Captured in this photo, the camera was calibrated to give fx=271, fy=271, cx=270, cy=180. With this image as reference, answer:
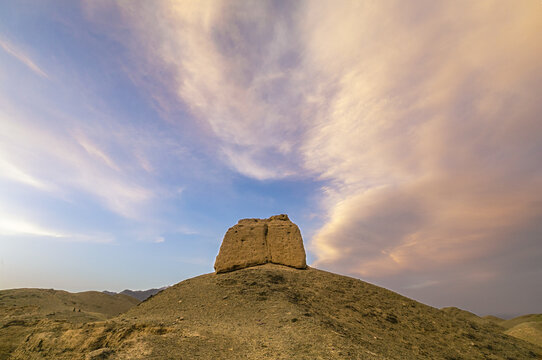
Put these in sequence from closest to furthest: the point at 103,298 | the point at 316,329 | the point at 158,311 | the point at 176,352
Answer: the point at 176,352, the point at 316,329, the point at 158,311, the point at 103,298

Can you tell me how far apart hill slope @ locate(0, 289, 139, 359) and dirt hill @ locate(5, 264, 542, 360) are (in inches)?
69.2

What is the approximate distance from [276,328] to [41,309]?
17255mm

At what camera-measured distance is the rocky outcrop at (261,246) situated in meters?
14.2

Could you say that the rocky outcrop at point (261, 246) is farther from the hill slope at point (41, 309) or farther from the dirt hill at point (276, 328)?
the hill slope at point (41, 309)

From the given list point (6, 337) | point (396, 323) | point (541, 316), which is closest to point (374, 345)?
point (396, 323)

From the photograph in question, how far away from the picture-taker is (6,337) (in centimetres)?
932

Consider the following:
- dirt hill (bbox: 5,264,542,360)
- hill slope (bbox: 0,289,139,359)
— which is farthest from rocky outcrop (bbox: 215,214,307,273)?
hill slope (bbox: 0,289,139,359)

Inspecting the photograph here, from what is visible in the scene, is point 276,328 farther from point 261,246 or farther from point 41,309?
point 41,309

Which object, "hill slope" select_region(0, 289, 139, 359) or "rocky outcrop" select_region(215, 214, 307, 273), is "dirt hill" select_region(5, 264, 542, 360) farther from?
"hill slope" select_region(0, 289, 139, 359)

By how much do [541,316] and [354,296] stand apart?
29542mm

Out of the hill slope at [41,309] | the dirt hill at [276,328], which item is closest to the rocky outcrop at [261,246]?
the dirt hill at [276,328]

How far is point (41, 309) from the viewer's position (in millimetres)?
16344

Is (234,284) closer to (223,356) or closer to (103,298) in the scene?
(223,356)

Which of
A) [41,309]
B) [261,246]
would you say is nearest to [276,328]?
[261,246]
